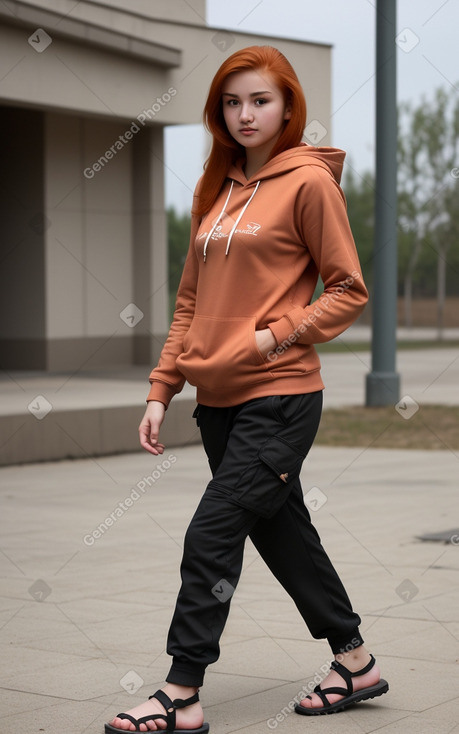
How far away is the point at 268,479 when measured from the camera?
3.19m

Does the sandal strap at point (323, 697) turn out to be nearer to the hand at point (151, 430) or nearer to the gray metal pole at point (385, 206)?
the hand at point (151, 430)

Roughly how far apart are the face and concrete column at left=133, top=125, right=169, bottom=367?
16221 mm

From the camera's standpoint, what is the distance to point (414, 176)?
135ft

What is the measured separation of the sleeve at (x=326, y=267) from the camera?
10.6 feet

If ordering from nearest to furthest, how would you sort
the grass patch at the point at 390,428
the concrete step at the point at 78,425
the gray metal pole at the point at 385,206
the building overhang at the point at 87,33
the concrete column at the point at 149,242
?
1. the concrete step at the point at 78,425
2. the grass patch at the point at 390,428
3. the gray metal pole at the point at 385,206
4. the building overhang at the point at 87,33
5. the concrete column at the point at 149,242

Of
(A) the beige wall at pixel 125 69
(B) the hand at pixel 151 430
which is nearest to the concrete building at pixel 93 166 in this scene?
(A) the beige wall at pixel 125 69

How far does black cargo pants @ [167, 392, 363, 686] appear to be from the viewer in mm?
3133

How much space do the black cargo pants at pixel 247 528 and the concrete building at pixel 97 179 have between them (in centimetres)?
1351

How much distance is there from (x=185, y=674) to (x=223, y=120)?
58.5 inches

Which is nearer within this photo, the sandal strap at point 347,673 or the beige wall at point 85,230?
the sandal strap at point 347,673

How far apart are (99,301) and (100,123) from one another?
2.75m

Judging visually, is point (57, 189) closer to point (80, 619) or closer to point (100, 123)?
point (100, 123)

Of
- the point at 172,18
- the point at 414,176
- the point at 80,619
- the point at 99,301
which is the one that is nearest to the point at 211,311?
the point at 80,619

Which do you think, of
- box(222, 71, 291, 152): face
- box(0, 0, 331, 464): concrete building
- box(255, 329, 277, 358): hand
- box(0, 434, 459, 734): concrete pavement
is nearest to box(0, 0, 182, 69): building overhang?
box(0, 0, 331, 464): concrete building
